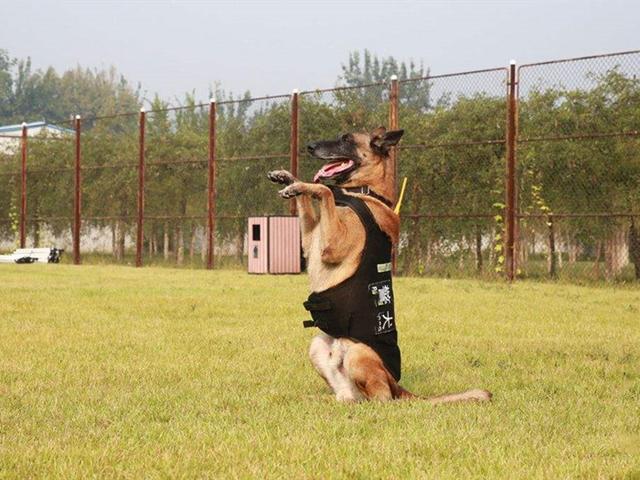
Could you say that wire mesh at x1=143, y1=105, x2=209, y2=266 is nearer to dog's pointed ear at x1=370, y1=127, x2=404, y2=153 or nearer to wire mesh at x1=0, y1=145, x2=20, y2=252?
wire mesh at x1=0, y1=145, x2=20, y2=252

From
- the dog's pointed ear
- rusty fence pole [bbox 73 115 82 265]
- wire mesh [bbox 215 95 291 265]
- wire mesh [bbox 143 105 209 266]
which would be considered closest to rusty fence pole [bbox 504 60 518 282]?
wire mesh [bbox 215 95 291 265]

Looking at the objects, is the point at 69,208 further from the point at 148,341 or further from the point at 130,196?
the point at 148,341

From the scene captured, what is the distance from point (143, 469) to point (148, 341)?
18.0 feet

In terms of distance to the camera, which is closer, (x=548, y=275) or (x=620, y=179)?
(x=620, y=179)

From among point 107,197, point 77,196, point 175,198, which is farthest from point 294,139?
point 107,197

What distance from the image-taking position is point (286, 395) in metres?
6.69

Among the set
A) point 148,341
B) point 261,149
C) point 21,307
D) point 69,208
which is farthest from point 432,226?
point 69,208

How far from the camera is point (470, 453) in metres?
4.77

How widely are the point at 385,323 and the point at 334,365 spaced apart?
41cm

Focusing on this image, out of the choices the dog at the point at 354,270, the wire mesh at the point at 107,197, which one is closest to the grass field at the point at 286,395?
the dog at the point at 354,270

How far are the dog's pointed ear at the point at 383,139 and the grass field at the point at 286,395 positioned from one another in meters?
1.64

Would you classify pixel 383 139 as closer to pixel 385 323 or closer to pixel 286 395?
pixel 385 323

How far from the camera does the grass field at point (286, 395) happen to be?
459 cm

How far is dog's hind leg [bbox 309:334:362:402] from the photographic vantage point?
6.21 meters
